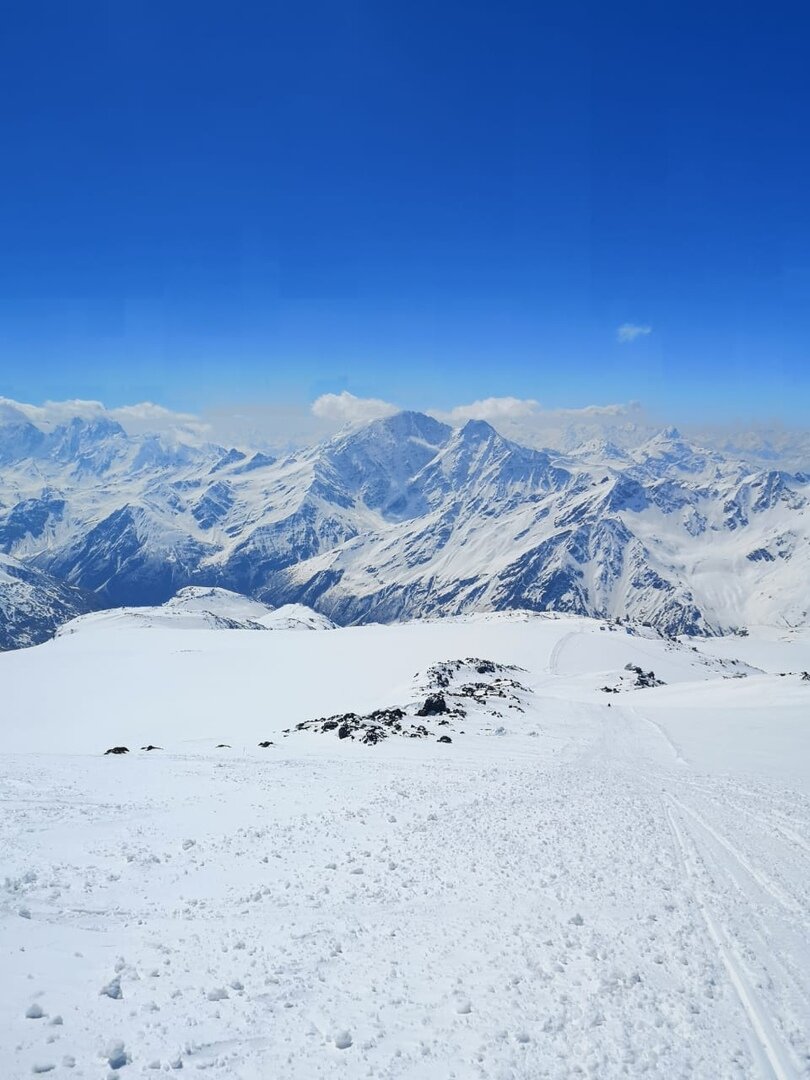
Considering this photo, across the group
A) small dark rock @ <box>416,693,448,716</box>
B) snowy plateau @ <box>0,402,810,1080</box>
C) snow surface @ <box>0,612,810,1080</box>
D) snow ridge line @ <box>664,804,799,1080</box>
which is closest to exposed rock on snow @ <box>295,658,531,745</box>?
small dark rock @ <box>416,693,448,716</box>

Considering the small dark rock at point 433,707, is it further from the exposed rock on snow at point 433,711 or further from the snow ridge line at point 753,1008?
the snow ridge line at point 753,1008

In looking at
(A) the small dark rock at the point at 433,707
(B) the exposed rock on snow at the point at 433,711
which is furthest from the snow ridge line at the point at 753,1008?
(A) the small dark rock at the point at 433,707

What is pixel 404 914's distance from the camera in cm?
1297

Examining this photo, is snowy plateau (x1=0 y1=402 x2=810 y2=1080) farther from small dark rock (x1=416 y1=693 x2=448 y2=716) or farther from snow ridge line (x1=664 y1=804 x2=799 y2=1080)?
small dark rock (x1=416 y1=693 x2=448 y2=716)

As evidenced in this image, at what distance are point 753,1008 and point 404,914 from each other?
22.3ft

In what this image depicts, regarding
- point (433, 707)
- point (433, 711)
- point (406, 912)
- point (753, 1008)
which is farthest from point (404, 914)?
point (433, 707)

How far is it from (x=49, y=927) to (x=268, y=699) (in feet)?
162

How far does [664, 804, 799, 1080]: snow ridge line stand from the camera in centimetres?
872

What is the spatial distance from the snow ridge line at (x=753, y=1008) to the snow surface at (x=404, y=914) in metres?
0.05

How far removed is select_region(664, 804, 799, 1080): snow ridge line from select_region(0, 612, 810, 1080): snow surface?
0.18 feet

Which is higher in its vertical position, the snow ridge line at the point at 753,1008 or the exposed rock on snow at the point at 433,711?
the snow ridge line at the point at 753,1008

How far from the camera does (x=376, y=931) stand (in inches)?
478

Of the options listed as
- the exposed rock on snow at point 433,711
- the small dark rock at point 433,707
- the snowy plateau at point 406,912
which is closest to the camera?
the snowy plateau at point 406,912

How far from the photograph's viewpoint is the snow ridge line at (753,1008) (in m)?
8.72
